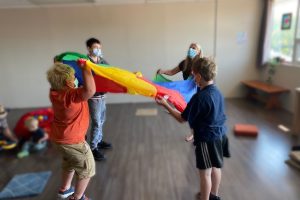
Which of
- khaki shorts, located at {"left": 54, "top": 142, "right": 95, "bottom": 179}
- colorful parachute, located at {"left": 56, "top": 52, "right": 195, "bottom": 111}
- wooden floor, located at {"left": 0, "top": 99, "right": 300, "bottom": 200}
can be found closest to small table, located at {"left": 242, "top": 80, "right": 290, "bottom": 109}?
wooden floor, located at {"left": 0, "top": 99, "right": 300, "bottom": 200}

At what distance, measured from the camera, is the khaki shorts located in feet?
6.43

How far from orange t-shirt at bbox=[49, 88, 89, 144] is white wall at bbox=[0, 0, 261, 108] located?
4.06 meters

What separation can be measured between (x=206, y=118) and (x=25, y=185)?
2.01m

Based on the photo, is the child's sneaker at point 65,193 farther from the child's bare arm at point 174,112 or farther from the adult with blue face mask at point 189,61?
the adult with blue face mask at point 189,61

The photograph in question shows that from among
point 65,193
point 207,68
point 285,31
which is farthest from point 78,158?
point 285,31

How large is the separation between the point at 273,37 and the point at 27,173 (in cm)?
537

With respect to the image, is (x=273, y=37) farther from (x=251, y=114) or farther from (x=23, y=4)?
(x=23, y=4)

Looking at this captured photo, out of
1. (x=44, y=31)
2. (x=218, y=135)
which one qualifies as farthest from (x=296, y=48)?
(x=44, y=31)

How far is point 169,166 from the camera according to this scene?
2.86m

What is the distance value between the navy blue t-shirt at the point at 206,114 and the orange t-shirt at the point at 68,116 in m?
0.76

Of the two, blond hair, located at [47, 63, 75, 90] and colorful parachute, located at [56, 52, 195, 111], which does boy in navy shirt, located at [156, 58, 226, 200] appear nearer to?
colorful parachute, located at [56, 52, 195, 111]

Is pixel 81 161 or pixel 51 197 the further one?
pixel 51 197

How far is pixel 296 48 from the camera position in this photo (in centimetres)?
469

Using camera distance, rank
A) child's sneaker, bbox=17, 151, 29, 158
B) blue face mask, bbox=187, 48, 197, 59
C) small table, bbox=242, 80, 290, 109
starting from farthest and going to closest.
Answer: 1. small table, bbox=242, 80, 290, 109
2. child's sneaker, bbox=17, 151, 29, 158
3. blue face mask, bbox=187, 48, 197, 59
